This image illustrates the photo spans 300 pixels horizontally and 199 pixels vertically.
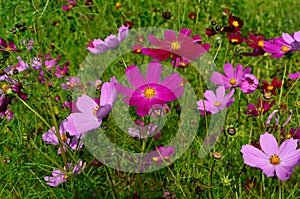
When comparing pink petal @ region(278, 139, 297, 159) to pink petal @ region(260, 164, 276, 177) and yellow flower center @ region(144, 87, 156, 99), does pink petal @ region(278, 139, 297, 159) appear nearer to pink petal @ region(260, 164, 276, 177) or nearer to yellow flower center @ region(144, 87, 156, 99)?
pink petal @ region(260, 164, 276, 177)

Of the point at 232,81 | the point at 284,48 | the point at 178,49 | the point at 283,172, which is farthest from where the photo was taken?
the point at 232,81

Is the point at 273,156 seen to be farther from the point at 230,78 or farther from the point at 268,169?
the point at 230,78

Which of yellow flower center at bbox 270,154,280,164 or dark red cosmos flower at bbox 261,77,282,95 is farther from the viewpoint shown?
dark red cosmos flower at bbox 261,77,282,95

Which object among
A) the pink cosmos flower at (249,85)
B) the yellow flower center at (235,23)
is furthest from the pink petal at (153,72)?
the yellow flower center at (235,23)

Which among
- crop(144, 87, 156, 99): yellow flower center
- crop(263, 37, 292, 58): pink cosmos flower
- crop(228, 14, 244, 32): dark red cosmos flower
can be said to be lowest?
crop(144, 87, 156, 99): yellow flower center

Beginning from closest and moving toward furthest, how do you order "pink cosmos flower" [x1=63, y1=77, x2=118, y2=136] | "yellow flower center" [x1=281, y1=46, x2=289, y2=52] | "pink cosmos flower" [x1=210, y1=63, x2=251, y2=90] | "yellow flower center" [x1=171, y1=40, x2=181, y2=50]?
"pink cosmos flower" [x1=63, y1=77, x2=118, y2=136] → "yellow flower center" [x1=171, y1=40, x2=181, y2=50] → "yellow flower center" [x1=281, y1=46, x2=289, y2=52] → "pink cosmos flower" [x1=210, y1=63, x2=251, y2=90]

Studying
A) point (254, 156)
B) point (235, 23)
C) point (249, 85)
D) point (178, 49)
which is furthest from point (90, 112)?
point (235, 23)

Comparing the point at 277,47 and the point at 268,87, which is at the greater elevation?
the point at 277,47

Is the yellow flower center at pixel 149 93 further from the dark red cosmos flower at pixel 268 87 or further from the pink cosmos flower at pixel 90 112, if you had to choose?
the dark red cosmos flower at pixel 268 87

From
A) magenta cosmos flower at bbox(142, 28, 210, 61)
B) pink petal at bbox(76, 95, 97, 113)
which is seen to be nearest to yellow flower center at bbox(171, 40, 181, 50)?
magenta cosmos flower at bbox(142, 28, 210, 61)
